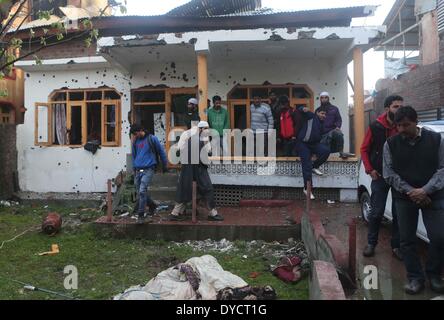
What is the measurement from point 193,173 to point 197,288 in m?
3.22

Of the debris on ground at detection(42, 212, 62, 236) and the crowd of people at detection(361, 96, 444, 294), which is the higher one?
the crowd of people at detection(361, 96, 444, 294)

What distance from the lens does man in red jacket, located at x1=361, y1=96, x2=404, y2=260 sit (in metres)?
4.86

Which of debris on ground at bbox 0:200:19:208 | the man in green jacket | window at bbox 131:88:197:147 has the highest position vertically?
window at bbox 131:88:197:147

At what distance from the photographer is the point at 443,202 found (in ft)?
12.6

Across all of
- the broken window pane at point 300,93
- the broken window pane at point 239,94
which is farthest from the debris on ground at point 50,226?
the broken window pane at point 300,93

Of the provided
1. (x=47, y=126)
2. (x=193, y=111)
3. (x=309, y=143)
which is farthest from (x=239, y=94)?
(x=47, y=126)

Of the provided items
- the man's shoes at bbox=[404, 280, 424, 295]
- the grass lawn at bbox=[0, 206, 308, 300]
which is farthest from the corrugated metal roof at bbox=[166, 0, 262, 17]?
the man's shoes at bbox=[404, 280, 424, 295]

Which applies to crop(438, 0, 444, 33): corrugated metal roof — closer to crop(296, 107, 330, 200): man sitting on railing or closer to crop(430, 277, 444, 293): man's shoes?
crop(296, 107, 330, 200): man sitting on railing

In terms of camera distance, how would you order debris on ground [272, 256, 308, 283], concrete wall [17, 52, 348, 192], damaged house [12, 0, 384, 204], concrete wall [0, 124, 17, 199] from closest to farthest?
debris on ground [272, 256, 308, 283] → damaged house [12, 0, 384, 204] → concrete wall [17, 52, 348, 192] → concrete wall [0, 124, 17, 199]

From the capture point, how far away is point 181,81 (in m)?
11.1

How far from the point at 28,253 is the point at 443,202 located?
19.6 ft

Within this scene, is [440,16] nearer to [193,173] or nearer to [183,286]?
[193,173]

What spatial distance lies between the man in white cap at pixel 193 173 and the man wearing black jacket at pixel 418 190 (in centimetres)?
383

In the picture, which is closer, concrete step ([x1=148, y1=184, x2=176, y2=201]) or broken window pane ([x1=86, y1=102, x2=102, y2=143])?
concrete step ([x1=148, y1=184, x2=176, y2=201])
